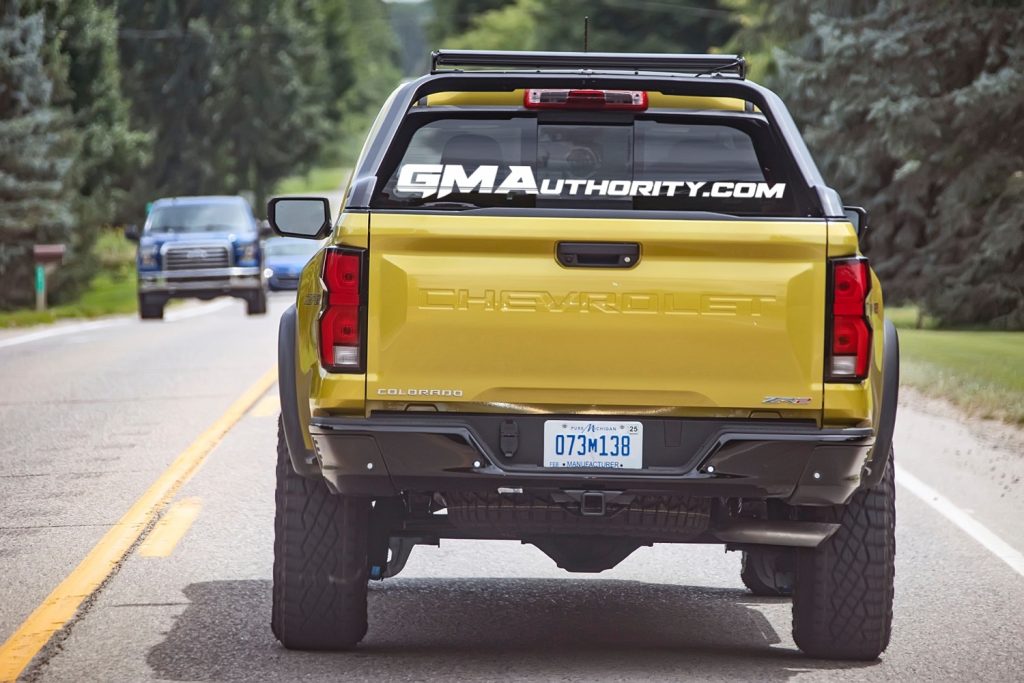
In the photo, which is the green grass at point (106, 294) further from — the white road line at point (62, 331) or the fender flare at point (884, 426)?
the fender flare at point (884, 426)

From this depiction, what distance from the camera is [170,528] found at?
9156mm

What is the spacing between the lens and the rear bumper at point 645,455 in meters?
5.75

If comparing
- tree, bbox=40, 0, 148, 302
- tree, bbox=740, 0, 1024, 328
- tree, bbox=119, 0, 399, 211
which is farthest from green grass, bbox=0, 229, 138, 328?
tree, bbox=740, 0, 1024, 328

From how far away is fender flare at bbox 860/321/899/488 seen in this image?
614 cm

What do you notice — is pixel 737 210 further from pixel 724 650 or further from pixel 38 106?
pixel 38 106

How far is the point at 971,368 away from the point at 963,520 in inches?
354

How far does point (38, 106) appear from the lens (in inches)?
1433

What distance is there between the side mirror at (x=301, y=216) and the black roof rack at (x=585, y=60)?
76 cm

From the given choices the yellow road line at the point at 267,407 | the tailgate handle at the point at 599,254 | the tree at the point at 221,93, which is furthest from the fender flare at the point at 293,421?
the tree at the point at 221,93

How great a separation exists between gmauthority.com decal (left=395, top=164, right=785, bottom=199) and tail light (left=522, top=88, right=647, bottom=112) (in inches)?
10.2

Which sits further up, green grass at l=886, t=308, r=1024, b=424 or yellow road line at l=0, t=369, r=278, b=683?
yellow road line at l=0, t=369, r=278, b=683

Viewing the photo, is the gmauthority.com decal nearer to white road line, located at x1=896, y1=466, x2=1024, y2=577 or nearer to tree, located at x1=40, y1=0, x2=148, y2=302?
white road line, located at x1=896, y1=466, x2=1024, y2=577

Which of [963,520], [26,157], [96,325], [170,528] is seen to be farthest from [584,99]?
[26,157]

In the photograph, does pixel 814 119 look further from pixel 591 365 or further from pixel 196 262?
pixel 591 365
